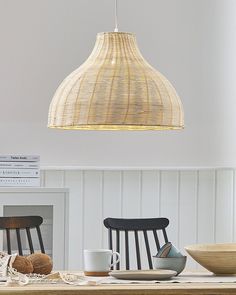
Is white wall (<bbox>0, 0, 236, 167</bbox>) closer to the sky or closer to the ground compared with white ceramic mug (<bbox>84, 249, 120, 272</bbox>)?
closer to the sky

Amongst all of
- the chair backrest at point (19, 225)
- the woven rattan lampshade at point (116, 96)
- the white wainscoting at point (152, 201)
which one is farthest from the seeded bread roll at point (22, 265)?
the white wainscoting at point (152, 201)

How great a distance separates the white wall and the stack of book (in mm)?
127

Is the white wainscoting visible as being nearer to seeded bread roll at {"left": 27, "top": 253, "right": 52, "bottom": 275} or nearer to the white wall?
the white wall

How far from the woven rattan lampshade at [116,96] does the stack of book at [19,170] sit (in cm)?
188

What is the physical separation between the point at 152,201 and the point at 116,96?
2.44 metres

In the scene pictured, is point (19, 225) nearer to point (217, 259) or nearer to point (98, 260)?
point (98, 260)

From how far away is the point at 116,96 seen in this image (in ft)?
11.0

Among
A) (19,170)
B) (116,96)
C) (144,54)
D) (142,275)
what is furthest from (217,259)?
(144,54)

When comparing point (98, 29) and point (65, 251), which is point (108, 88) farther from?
point (98, 29)

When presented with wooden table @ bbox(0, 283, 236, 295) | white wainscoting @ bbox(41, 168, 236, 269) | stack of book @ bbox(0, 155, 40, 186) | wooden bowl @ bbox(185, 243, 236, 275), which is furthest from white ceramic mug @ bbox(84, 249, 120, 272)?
white wainscoting @ bbox(41, 168, 236, 269)

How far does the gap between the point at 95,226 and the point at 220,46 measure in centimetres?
141

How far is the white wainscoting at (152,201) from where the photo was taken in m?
5.66

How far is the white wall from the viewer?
5.62 meters

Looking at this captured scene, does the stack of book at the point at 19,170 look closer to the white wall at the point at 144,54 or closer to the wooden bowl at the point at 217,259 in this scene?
the white wall at the point at 144,54
